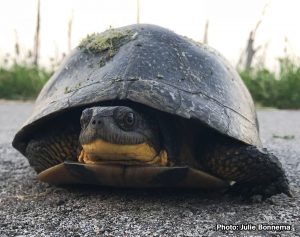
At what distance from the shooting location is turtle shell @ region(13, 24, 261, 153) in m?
2.30

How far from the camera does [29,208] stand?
222 cm

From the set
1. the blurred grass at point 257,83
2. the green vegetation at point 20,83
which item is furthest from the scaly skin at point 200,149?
the green vegetation at point 20,83

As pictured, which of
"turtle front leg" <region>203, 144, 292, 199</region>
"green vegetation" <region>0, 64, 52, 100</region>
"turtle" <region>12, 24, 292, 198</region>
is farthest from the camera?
"green vegetation" <region>0, 64, 52, 100</region>

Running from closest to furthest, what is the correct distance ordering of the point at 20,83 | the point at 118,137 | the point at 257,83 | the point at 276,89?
the point at 118,137, the point at 276,89, the point at 257,83, the point at 20,83

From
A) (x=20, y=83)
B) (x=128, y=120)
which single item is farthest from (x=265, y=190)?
(x=20, y=83)

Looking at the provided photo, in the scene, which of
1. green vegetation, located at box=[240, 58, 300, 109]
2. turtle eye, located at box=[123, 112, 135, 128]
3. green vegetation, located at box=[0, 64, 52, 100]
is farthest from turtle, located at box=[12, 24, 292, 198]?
green vegetation, located at box=[0, 64, 52, 100]

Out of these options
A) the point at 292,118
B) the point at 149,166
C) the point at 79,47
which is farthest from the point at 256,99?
the point at 149,166

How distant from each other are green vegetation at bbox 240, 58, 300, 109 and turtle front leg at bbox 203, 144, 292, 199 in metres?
6.58

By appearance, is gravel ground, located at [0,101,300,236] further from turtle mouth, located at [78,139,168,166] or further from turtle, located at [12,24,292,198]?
turtle mouth, located at [78,139,168,166]

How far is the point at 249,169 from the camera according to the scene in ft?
7.49

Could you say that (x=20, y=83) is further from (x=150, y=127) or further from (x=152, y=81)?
(x=150, y=127)

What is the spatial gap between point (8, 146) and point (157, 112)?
7.55ft

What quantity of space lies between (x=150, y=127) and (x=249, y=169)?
46 centimetres

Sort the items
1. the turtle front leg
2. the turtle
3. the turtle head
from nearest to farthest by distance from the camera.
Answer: the turtle head
the turtle
the turtle front leg
